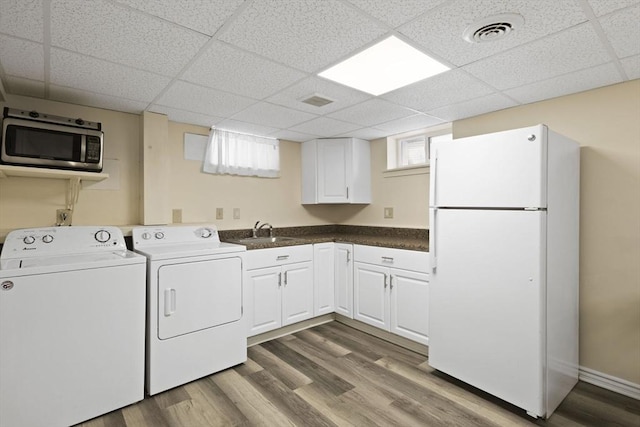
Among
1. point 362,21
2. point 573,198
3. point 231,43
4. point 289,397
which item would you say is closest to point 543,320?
point 573,198

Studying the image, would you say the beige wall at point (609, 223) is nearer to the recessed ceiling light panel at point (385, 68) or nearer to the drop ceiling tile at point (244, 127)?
the recessed ceiling light panel at point (385, 68)

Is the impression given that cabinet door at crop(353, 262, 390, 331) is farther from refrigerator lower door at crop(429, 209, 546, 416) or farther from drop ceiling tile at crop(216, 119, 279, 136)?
drop ceiling tile at crop(216, 119, 279, 136)

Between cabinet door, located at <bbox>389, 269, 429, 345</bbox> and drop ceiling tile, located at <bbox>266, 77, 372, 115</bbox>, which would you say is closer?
drop ceiling tile, located at <bbox>266, 77, 372, 115</bbox>

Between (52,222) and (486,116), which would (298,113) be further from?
(52,222)

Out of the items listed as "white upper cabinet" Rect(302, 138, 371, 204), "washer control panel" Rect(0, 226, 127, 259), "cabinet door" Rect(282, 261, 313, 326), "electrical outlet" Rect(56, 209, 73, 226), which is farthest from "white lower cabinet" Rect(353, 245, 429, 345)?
"electrical outlet" Rect(56, 209, 73, 226)

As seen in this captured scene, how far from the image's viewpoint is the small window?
3.33 meters

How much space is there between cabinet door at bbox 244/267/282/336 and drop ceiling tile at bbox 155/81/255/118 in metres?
1.38

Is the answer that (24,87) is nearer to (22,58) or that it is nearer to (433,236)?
(22,58)

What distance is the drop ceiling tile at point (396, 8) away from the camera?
132 cm

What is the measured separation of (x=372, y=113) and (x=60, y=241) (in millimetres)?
2477

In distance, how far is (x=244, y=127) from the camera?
3.25 meters

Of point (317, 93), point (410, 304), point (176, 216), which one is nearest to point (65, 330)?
point (176, 216)

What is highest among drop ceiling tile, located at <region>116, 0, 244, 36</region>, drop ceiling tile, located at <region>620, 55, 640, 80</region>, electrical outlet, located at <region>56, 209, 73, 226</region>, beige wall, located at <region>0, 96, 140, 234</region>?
drop ceiling tile, located at <region>620, 55, 640, 80</region>

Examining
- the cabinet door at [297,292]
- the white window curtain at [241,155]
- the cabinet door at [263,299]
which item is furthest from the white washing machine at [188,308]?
the white window curtain at [241,155]
